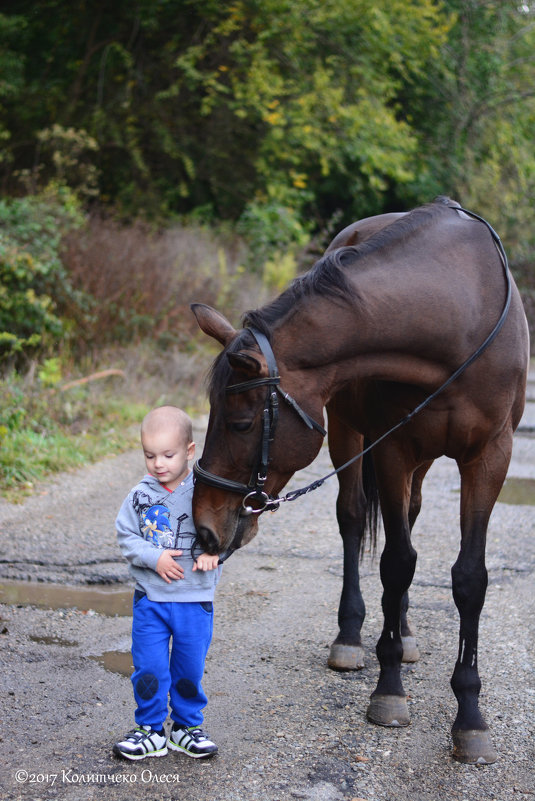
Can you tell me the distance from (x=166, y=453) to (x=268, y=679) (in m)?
1.24

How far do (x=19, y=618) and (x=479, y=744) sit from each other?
2149 mm

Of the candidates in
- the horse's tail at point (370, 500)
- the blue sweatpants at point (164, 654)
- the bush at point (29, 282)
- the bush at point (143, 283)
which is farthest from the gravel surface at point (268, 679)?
the bush at point (143, 283)

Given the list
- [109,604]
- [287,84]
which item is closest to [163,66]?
[287,84]

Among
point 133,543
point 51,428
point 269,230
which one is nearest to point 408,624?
point 133,543

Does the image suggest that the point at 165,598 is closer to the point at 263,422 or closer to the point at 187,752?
the point at 187,752

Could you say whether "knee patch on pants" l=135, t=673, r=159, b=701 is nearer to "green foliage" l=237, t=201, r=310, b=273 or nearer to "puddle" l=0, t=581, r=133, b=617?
"puddle" l=0, t=581, r=133, b=617

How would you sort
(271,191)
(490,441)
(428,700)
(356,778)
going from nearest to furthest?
(356,778) → (490,441) → (428,700) → (271,191)

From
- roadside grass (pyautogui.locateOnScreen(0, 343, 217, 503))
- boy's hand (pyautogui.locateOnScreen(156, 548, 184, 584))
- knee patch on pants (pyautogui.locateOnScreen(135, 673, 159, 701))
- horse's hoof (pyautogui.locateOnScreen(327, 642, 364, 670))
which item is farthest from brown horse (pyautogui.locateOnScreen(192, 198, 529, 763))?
roadside grass (pyautogui.locateOnScreen(0, 343, 217, 503))

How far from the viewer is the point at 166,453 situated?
2770 millimetres

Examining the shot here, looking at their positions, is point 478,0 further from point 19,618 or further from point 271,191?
point 19,618

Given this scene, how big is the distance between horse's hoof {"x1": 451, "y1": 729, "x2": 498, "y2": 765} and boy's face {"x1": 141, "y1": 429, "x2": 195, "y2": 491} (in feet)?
4.34

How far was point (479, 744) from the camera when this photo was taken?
9.55ft

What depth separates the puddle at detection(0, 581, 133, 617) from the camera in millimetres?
4164

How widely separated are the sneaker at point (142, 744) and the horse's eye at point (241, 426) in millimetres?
1013
